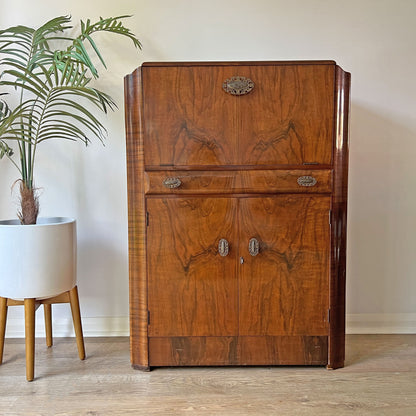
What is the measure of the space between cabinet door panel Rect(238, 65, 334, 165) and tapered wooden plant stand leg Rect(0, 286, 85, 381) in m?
1.01

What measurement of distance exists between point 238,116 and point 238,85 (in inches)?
4.8

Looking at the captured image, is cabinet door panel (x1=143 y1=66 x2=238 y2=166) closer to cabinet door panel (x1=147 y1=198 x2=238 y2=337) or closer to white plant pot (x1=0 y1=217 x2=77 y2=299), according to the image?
cabinet door panel (x1=147 y1=198 x2=238 y2=337)

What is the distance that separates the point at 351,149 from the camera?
211 cm

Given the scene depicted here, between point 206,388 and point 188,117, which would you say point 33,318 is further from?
point 188,117

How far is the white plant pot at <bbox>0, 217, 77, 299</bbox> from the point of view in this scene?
5.28ft

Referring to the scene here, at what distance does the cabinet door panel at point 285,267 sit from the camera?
5.47ft

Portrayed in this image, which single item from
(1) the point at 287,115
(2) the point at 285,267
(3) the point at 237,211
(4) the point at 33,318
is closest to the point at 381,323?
(2) the point at 285,267

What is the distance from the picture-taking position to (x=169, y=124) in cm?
164

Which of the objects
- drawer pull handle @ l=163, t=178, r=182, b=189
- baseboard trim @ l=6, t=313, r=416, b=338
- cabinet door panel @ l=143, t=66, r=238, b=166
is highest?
cabinet door panel @ l=143, t=66, r=238, b=166

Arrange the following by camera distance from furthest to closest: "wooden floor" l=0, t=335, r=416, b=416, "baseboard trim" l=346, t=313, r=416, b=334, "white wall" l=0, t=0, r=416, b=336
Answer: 1. "baseboard trim" l=346, t=313, r=416, b=334
2. "white wall" l=0, t=0, r=416, b=336
3. "wooden floor" l=0, t=335, r=416, b=416

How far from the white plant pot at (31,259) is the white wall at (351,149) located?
1.57 ft

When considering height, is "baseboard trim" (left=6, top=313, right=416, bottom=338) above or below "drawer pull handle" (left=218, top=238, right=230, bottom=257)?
below

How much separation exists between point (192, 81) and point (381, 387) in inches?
56.8

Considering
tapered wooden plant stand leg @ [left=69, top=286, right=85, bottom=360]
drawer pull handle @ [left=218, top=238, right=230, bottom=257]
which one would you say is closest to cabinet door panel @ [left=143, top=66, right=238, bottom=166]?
drawer pull handle @ [left=218, top=238, right=230, bottom=257]
